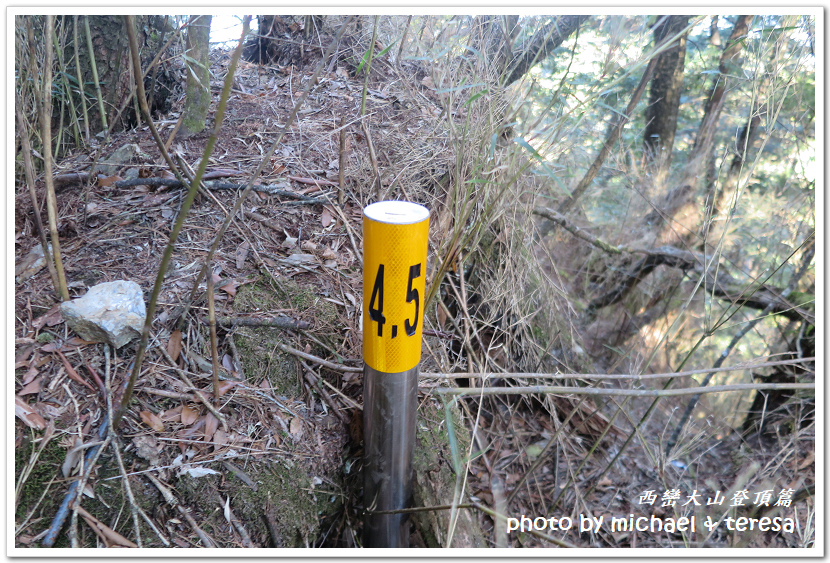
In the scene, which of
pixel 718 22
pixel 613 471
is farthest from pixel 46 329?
pixel 718 22

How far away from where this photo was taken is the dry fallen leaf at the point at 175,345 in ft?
5.31

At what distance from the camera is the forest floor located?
4.47 feet

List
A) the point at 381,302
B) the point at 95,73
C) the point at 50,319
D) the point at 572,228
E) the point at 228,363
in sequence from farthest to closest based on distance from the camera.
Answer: the point at 572,228 → the point at 95,73 → the point at 228,363 → the point at 50,319 → the point at 381,302

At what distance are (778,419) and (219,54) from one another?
15.3ft

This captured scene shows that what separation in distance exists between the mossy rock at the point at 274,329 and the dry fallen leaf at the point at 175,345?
19 cm

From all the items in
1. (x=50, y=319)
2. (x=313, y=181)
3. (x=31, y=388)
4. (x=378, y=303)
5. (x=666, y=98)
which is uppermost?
(x=666, y=98)

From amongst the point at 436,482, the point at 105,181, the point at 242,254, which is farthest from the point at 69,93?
the point at 436,482

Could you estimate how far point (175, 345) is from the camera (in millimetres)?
1633

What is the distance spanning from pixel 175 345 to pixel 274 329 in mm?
355

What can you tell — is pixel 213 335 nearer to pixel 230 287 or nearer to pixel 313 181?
pixel 230 287

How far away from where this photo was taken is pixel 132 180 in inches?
84.8

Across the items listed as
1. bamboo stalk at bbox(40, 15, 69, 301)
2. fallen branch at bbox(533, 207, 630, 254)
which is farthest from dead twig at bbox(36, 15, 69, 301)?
Result: fallen branch at bbox(533, 207, 630, 254)

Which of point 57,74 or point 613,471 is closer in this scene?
point 57,74
